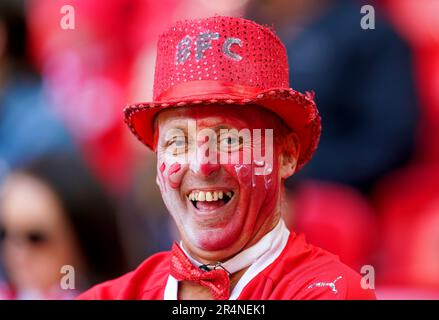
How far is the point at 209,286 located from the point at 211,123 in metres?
0.38

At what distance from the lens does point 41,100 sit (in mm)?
2686

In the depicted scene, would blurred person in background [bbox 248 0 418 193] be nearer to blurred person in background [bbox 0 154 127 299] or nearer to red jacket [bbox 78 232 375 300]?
red jacket [bbox 78 232 375 300]

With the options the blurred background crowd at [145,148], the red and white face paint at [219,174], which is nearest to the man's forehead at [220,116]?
the red and white face paint at [219,174]

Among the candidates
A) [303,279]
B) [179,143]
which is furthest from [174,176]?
[303,279]

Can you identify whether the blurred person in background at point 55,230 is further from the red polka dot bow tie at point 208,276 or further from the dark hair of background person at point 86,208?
the red polka dot bow tie at point 208,276

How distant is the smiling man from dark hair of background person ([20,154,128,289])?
0.83 m

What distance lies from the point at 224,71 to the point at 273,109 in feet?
0.48

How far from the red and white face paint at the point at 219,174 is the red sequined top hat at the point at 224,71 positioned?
0.15 feet

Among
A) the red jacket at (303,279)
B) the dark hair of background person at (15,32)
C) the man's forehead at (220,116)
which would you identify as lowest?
the red jacket at (303,279)

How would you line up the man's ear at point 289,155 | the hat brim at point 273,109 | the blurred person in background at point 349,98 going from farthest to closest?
1. the blurred person in background at point 349,98
2. the man's ear at point 289,155
3. the hat brim at point 273,109

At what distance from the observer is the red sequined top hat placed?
1745mm

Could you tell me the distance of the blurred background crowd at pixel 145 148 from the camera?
2459 mm
